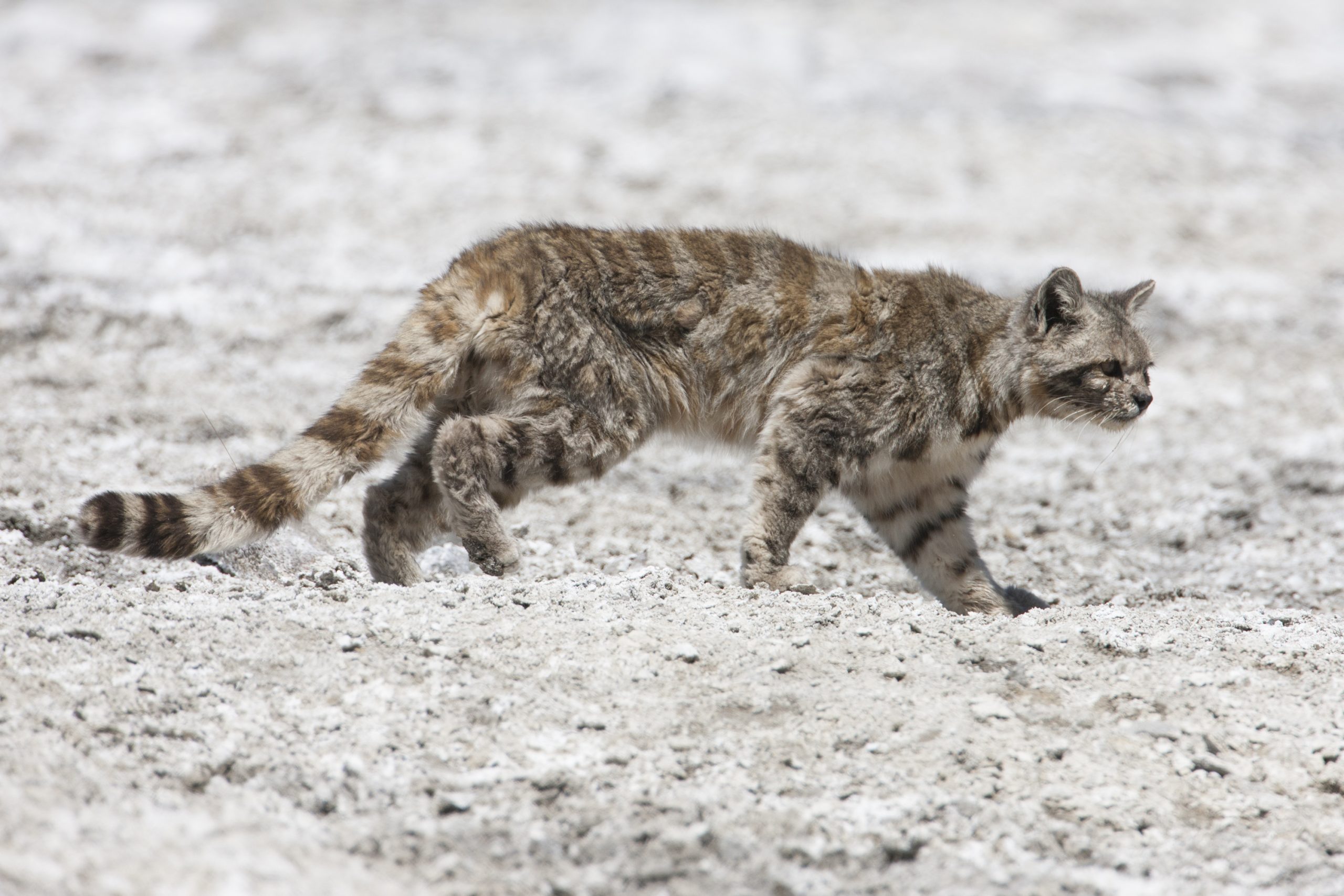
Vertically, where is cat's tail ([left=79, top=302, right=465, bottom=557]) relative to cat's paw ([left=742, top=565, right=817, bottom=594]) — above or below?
above

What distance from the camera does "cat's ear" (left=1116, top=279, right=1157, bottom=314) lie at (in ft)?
18.9

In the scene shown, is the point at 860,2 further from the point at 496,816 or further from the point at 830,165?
the point at 496,816

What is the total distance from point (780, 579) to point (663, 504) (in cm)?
142

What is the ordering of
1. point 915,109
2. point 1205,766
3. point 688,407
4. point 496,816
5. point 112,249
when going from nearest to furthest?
point 496,816, point 1205,766, point 688,407, point 112,249, point 915,109

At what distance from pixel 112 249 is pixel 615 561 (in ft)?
17.3

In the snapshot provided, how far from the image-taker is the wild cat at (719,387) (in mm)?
4840

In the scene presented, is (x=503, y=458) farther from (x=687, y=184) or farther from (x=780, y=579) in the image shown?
A: (x=687, y=184)

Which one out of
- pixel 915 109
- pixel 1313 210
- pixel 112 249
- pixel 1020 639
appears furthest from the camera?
pixel 915 109

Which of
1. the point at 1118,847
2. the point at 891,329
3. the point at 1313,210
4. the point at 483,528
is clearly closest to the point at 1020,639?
the point at 1118,847

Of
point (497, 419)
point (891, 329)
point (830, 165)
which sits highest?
point (830, 165)

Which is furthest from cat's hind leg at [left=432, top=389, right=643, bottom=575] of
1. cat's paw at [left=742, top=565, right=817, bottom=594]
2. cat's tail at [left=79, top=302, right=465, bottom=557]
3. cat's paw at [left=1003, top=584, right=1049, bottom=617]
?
cat's paw at [left=1003, top=584, right=1049, bottom=617]

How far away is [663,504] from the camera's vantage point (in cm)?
629

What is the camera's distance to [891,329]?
Result: 5.39 metres

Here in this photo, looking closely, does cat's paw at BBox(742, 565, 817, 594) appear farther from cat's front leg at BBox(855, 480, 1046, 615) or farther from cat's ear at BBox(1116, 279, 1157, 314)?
cat's ear at BBox(1116, 279, 1157, 314)
